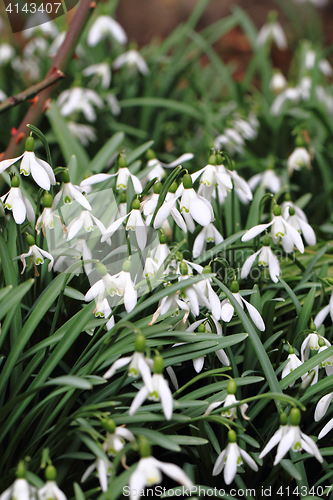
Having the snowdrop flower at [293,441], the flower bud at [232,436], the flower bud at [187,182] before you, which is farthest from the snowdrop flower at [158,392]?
the flower bud at [187,182]

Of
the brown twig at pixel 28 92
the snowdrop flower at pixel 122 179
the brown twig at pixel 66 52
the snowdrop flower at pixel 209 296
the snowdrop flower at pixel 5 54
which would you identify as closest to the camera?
the snowdrop flower at pixel 209 296

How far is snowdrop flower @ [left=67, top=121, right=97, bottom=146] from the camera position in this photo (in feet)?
9.21

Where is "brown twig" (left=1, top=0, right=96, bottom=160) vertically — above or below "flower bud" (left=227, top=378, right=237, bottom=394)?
above

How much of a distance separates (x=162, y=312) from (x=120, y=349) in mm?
173

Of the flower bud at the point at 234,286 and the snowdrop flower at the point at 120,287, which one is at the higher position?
the snowdrop flower at the point at 120,287

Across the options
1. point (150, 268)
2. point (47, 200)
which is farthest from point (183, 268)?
point (47, 200)

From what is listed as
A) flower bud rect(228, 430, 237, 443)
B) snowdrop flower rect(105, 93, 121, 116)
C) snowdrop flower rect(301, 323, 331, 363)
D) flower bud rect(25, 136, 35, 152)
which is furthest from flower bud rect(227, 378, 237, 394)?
snowdrop flower rect(105, 93, 121, 116)

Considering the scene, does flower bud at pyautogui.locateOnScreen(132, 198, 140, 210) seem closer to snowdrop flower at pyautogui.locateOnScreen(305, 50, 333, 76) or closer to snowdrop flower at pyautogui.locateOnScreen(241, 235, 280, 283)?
snowdrop flower at pyautogui.locateOnScreen(241, 235, 280, 283)

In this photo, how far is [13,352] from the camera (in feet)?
3.78

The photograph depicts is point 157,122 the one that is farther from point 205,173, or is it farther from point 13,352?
point 13,352

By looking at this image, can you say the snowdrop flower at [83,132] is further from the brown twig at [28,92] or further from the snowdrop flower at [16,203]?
the snowdrop flower at [16,203]

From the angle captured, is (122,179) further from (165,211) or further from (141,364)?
(141,364)

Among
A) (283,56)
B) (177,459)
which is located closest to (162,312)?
(177,459)

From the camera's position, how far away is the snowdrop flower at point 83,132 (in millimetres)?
2807
